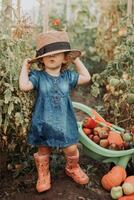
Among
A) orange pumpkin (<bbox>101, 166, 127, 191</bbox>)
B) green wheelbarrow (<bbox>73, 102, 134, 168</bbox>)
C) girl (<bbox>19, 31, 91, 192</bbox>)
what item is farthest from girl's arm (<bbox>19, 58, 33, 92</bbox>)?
orange pumpkin (<bbox>101, 166, 127, 191</bbox>)

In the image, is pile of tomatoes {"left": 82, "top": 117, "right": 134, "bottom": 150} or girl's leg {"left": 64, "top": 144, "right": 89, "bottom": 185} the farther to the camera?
pile of tomatoes {"left": 82, "top": 117, "right": 134, "bottom": 150}

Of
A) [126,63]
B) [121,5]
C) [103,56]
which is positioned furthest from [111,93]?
[121,5]

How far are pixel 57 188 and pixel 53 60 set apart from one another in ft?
3.04

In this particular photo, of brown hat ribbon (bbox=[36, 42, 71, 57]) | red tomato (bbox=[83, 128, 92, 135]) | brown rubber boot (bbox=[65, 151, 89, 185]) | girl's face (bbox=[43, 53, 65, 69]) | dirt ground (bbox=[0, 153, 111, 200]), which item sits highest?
brown hat ribbon (bbox=[36, 42, 71, 57])

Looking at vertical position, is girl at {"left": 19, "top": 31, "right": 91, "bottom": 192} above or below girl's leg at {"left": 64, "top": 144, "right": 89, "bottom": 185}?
above

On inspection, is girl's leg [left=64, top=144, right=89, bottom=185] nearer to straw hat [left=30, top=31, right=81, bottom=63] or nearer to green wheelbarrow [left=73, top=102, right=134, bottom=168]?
green wheelbarrow [left=73, top=102, right=134, bottom=168]

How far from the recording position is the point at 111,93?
4742 millimetres

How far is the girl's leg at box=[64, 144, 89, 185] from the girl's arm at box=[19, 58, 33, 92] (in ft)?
1.75

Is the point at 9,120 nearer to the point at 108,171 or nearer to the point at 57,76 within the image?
the point at 57,76

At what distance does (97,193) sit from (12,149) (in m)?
0.70

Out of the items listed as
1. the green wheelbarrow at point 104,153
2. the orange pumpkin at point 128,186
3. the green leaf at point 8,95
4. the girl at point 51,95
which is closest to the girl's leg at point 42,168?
the girl at point 51,95

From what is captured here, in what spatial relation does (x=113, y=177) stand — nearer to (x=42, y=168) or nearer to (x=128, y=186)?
(x=128, y=186)

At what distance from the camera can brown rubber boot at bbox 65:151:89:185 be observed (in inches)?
141

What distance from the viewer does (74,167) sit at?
143 inches
